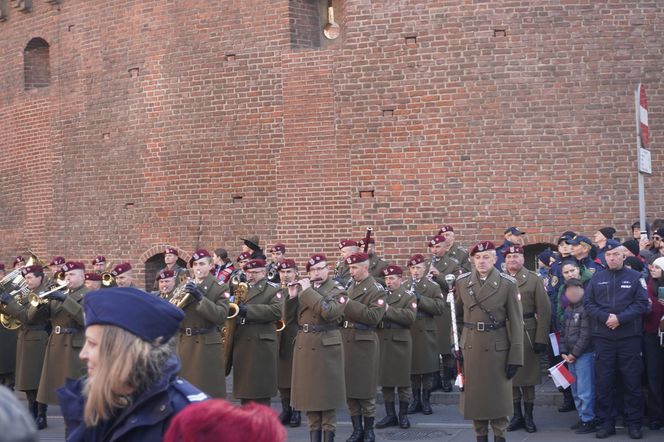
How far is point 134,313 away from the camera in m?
3.34

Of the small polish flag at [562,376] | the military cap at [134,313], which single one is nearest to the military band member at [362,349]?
the small polish flag at [562,376]

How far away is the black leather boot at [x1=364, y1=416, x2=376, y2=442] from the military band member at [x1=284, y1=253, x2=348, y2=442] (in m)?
0.52

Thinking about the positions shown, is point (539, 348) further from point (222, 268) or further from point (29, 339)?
point (29, 339)

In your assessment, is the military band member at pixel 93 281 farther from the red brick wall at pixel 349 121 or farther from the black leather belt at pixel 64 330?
the red brick wall at pixel 349 121

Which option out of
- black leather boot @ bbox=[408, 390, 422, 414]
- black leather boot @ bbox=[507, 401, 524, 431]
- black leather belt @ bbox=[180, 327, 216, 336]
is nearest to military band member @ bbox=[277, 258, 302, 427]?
black leather belt @ bbox=[180, 327, 216, 336]

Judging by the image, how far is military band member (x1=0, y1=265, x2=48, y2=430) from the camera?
12523 millimetres

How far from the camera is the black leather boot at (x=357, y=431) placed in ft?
33.7

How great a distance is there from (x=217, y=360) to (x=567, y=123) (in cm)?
717

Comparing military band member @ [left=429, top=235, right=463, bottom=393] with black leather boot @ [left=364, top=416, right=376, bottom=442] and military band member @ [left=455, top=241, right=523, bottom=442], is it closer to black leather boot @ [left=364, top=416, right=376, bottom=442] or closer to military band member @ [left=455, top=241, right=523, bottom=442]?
black leather boot @ [left=364, top=416, right=376, bottom=442]

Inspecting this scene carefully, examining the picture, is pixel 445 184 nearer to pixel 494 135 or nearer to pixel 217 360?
pixel 494 135

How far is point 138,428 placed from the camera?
3.31 meters

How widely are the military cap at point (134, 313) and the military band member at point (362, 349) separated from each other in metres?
6.90

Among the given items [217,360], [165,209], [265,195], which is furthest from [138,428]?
[165,209]

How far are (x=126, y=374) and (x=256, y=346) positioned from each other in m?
8.10
